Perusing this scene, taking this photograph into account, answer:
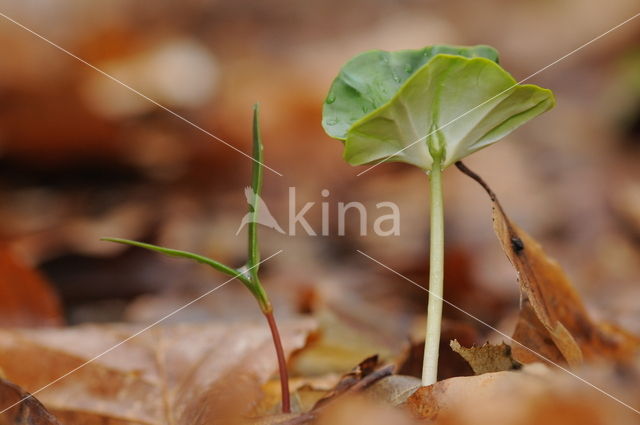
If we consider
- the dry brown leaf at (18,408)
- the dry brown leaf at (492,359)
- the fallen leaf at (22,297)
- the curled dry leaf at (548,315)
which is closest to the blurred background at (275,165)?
the fallen leaf at (22,297)

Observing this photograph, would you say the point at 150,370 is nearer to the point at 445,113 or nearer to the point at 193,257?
the point at 193,257

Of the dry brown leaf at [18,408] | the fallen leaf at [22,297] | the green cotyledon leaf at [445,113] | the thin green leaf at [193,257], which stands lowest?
the fallen leaf at [22,297]

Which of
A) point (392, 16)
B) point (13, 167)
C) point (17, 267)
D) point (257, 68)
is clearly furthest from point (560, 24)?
point (17, 267)

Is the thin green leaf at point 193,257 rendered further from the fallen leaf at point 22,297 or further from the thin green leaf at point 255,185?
the fallen leaf at point 22,297

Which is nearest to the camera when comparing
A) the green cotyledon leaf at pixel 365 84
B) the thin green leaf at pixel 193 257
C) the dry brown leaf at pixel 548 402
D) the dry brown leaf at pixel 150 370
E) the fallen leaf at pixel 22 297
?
the dry brown leaf at pixel 548 402

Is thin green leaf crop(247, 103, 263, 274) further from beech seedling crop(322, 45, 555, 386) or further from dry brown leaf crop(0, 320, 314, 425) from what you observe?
dry brown leaf crop(0, 320, 314, 425)

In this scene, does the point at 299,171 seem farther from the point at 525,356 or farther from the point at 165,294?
the point at 525,356
